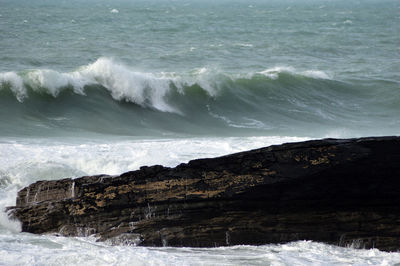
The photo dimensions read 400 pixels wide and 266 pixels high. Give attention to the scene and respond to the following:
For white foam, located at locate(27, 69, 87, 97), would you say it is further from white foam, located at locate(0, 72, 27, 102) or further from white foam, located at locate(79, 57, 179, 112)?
white foam, located at locate(79, 57, 179, 112)

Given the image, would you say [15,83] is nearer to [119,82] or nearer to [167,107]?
[119,82]

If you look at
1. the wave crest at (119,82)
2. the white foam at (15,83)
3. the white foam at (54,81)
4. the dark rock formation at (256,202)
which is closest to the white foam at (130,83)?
the wave crest at (119,82)

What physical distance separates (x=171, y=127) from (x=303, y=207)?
919cm

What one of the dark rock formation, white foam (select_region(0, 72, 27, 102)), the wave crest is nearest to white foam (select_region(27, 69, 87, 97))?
the wave crest

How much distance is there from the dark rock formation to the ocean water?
16 centimetres

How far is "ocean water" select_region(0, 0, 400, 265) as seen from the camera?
5.79m

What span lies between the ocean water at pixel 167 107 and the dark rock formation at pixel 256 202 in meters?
0.16

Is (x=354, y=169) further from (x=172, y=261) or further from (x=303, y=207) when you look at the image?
(x=172, y=261)

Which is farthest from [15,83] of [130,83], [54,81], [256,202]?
[256,202]

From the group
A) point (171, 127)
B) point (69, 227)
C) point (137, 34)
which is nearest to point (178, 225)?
point (69, 227)

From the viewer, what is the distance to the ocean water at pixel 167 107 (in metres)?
5.79

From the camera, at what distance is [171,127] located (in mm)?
14953

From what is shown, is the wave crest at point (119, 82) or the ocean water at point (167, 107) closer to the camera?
the ocean water at point (167, 107)

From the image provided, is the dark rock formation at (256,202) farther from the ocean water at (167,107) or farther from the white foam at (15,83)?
the white foam at (15,83)
